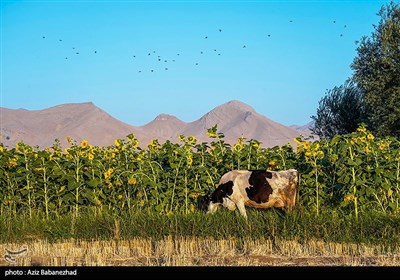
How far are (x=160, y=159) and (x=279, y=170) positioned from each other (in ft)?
9.32

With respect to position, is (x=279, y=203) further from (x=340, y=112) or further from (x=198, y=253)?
(x=340, y=112)

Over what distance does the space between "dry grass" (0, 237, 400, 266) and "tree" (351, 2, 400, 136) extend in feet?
90.8

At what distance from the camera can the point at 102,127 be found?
122 m

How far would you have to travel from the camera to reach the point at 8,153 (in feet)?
47.5

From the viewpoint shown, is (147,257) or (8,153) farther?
(8,153)

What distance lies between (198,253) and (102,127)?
11323 cm

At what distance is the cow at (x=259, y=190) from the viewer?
12953mm

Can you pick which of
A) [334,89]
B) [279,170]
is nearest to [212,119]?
[334,89]

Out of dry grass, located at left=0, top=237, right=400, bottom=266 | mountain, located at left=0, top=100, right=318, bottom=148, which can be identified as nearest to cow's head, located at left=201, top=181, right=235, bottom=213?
dry grass, located at left=0, top=237, right=400, bottom=266
